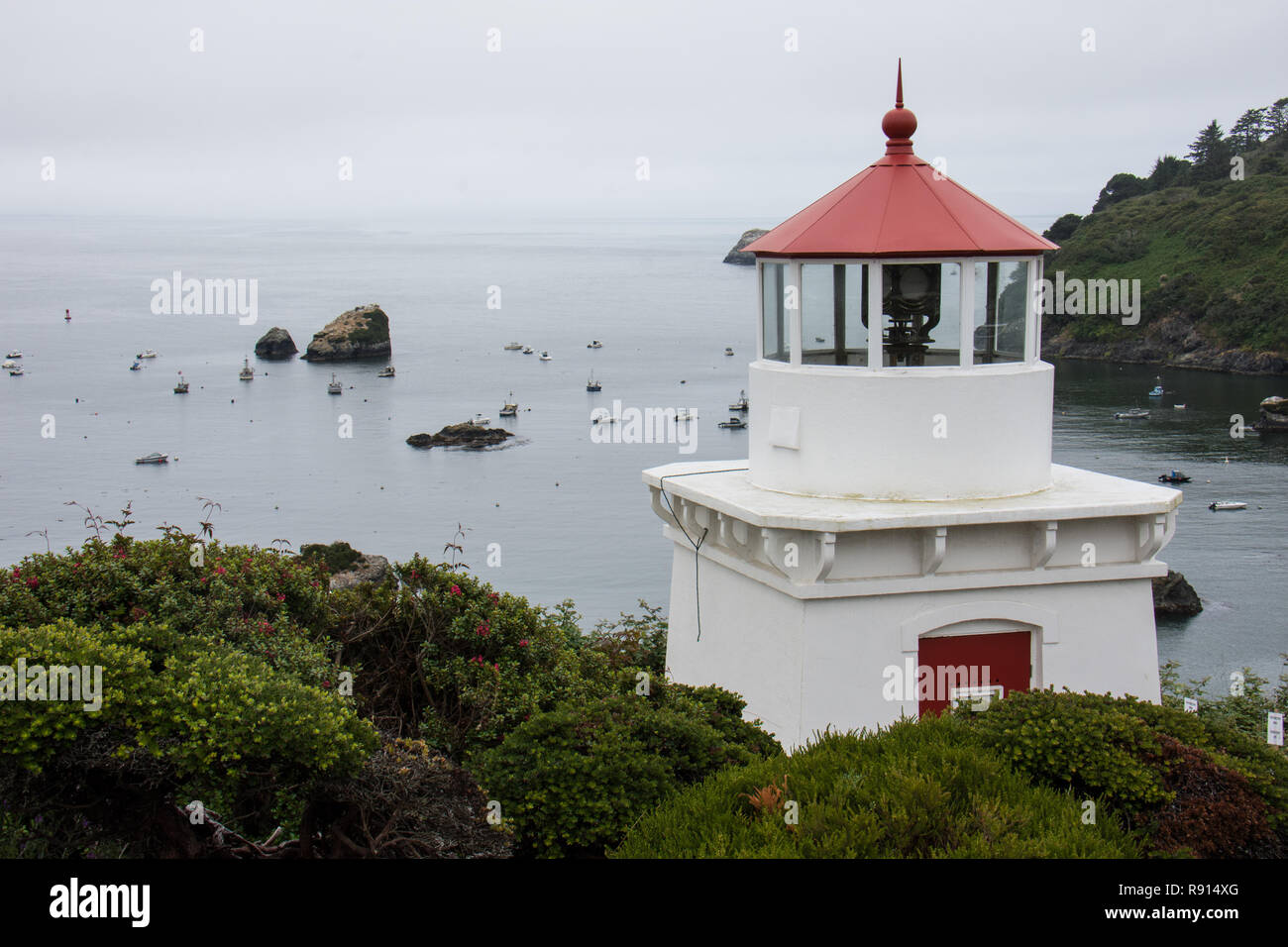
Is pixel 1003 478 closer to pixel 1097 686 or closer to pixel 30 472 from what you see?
pixel 1097 686

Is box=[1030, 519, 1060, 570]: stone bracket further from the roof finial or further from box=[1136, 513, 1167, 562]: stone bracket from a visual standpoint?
the roof finial

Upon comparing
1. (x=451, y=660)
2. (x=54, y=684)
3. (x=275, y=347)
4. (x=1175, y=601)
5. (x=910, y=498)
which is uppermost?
(x=275, y=347)

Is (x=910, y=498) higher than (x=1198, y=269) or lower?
lower

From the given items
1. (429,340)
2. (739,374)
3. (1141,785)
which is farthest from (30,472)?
(1141,785)

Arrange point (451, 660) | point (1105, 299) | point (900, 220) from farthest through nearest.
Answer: point (1105, 299) → point (900, 220) → point (451, 660)

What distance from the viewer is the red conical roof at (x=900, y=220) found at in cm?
1084

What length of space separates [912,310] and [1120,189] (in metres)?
175

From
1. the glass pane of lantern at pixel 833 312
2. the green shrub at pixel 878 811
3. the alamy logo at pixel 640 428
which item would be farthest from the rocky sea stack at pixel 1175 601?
the green shrub at pixel 878 811

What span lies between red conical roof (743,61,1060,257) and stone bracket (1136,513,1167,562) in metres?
2.57

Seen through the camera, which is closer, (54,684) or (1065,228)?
(54,684)

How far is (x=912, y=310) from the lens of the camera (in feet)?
36.9

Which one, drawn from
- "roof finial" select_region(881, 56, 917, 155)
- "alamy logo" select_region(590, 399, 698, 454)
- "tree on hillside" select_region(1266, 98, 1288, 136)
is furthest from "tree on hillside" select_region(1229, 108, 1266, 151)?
"roof finial" select_region(881, 56, 917, 155)

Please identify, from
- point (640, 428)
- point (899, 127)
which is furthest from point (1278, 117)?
point (899, 127)

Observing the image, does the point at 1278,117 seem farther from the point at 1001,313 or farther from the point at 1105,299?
the point at 1001,313
